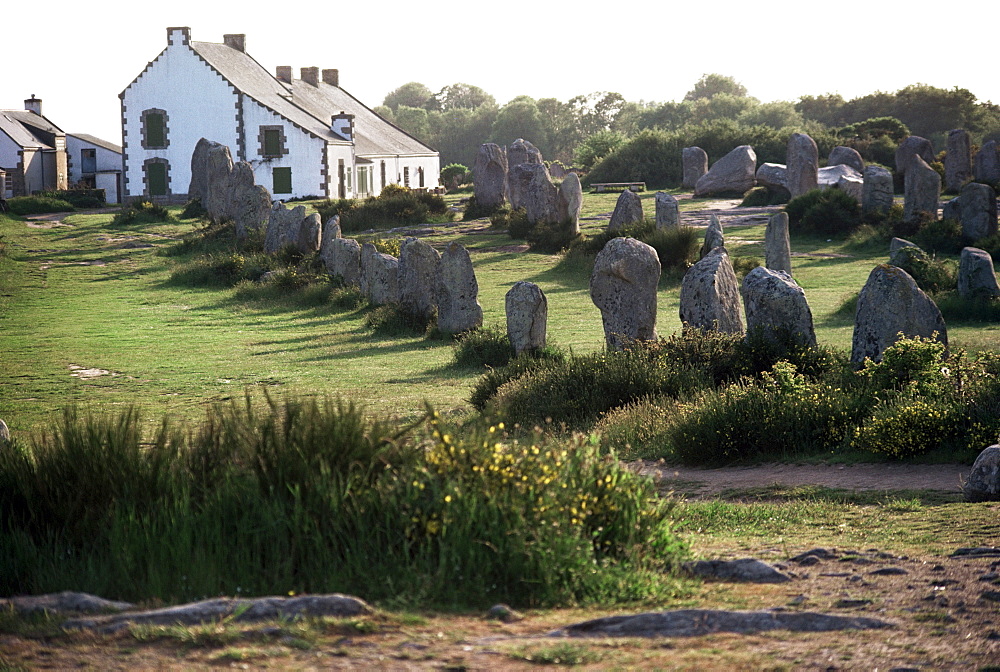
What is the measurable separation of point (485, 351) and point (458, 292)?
8.71ft

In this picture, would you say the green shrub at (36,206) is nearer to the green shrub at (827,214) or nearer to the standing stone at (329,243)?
the standing stone at (329,243)

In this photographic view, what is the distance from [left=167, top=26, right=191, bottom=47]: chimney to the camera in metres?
50.1

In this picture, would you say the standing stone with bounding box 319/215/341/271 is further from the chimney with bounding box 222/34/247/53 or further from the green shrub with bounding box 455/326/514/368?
the chimney with bounding box 222/34/247/53

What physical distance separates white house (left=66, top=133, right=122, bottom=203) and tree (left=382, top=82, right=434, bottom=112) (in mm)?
70537

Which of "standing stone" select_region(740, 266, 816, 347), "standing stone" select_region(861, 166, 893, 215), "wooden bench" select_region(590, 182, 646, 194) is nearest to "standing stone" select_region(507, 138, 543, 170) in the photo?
"wooden bench" select_region(590, 182, 646, 194)

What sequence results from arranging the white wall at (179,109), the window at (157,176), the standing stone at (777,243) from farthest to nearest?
the window at (157,176) < the white wall at (179,109) < the standing stone at (777,243)

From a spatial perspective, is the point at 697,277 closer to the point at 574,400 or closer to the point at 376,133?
the point at 574,400

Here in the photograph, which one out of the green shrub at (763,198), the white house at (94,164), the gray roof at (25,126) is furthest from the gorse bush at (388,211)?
the white house at (94,164)

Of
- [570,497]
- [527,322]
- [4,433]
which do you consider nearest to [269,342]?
[527,322]

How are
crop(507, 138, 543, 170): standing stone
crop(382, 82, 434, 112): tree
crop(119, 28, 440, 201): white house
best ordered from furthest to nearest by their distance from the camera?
crop(382, 82, 434, 112): tree < crop(119, 28, 440, 201): white house < crop(507, 138, 543, 170): standing stone

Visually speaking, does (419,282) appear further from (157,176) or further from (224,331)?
(157,176)

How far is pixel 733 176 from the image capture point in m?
42.6

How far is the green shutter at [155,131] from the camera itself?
50.7 meters

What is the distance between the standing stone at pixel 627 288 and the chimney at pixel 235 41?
144ft
